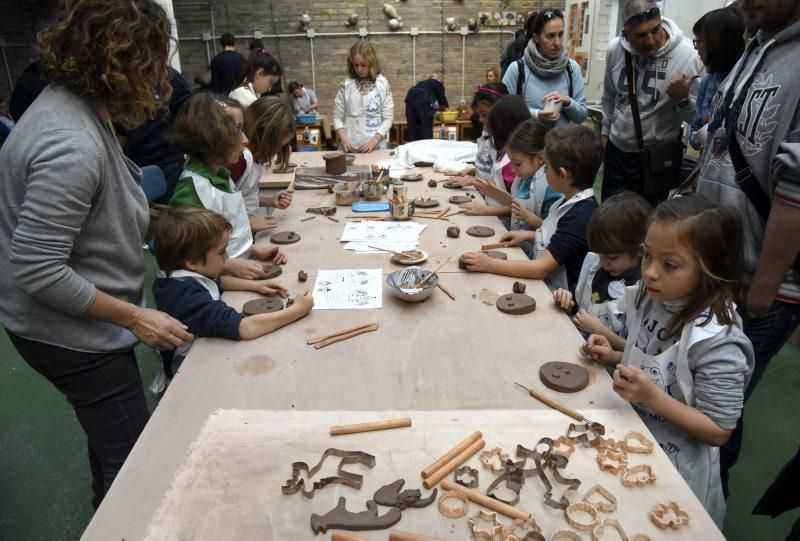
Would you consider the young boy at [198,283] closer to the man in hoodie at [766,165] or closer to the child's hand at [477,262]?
the child's hand at [477,262]

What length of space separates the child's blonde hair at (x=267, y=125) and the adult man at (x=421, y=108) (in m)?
4.70

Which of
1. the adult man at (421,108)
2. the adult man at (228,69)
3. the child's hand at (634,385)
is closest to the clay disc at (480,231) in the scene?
the child's hand at (634,385)

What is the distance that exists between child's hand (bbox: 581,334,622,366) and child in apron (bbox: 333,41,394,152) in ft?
12.2

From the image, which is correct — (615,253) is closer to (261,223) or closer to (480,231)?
(480,231)

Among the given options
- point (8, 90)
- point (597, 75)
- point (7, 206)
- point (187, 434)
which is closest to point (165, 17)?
point (7, 206)

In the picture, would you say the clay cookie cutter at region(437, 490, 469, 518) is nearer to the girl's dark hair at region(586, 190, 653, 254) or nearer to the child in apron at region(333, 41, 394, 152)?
the girl's dark hair at region(586, 190, 653, 254)

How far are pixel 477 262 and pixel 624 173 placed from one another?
192 cm

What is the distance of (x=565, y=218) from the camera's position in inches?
93.4

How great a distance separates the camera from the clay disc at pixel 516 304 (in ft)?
6.10

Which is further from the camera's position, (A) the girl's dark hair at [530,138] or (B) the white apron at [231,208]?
(A) the girl's dark hair at [530,138]

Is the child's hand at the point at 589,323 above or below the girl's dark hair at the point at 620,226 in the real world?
below

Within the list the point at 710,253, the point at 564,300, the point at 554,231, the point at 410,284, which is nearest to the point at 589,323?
the point at 564,300

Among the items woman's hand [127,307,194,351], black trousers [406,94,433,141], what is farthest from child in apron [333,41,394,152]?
woman's hand [127,307,194,351]

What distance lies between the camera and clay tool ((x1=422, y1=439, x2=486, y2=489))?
1095 mm
